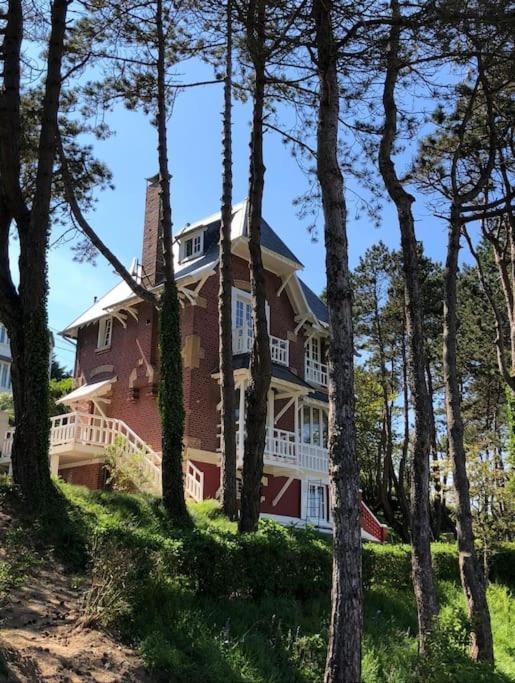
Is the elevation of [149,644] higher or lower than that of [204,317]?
lower

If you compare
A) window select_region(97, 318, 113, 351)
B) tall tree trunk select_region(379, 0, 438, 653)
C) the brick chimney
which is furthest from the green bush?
window select_region(97, 318, 113, 351)

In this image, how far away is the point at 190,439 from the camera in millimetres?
18453

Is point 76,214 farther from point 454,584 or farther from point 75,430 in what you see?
point 454,584

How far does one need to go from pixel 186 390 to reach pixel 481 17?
44.2 ft

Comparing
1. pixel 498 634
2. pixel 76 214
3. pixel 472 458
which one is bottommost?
pixel 498 634

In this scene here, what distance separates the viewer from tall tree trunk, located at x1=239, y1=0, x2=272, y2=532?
9.57m

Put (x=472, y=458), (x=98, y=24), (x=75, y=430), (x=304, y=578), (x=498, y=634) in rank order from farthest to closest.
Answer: (x=75, y=430) < (x=472, y=458) < (x=98, y=24) < (x=498, y=634) < (x=304, y=578)

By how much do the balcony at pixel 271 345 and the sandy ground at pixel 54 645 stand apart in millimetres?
13742

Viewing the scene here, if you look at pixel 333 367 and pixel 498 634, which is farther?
pixel 498 634

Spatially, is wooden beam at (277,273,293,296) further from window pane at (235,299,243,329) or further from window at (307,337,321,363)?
window at (307,337,321,363)

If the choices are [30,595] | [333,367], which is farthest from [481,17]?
[30,595]

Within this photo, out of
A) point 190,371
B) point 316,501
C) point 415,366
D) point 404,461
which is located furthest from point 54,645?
point 404,461

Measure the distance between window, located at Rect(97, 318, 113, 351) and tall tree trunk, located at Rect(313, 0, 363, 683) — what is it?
16392 mm

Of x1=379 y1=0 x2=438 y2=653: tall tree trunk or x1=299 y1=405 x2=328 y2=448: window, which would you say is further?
x1=299 y1=405 x2=328 y2=448: window
